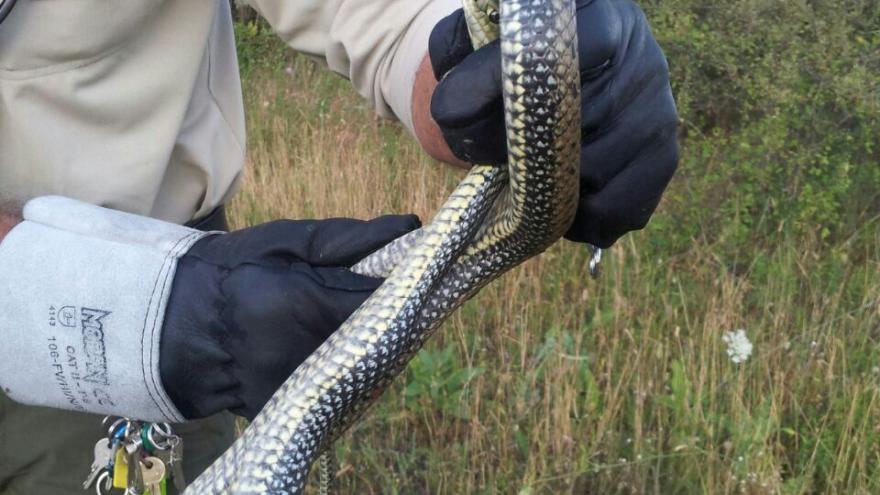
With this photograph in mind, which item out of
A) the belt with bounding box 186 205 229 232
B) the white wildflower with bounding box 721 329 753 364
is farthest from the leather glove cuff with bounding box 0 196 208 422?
the white wildflower with bounding box 721 329 753 364

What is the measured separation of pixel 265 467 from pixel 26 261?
0.48 meters

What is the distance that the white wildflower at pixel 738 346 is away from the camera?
279cm

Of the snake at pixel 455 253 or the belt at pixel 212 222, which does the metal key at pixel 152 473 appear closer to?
the snake at pixel 455 253

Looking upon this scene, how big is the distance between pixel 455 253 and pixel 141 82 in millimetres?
698

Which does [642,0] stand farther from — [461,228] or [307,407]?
[307,407]

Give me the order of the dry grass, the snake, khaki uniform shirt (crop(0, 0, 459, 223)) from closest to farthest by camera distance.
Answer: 1. the snake
2. khaki uniform shirt (crop(0, 0, 459, 223))
3. the dry grass

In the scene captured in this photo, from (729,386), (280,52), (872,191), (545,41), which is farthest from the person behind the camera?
(280,52)

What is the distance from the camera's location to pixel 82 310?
4.38 feet

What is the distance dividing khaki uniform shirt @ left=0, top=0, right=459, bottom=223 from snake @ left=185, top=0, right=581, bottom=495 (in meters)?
0.32

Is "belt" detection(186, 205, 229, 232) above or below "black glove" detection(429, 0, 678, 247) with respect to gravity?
below

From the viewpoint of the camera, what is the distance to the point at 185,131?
5.83ft

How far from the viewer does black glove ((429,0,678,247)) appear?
1.24 metres

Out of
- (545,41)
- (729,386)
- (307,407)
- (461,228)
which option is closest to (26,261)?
(307,407)

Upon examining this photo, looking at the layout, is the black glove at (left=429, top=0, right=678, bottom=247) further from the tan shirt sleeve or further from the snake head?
the tan shirt sleeve
